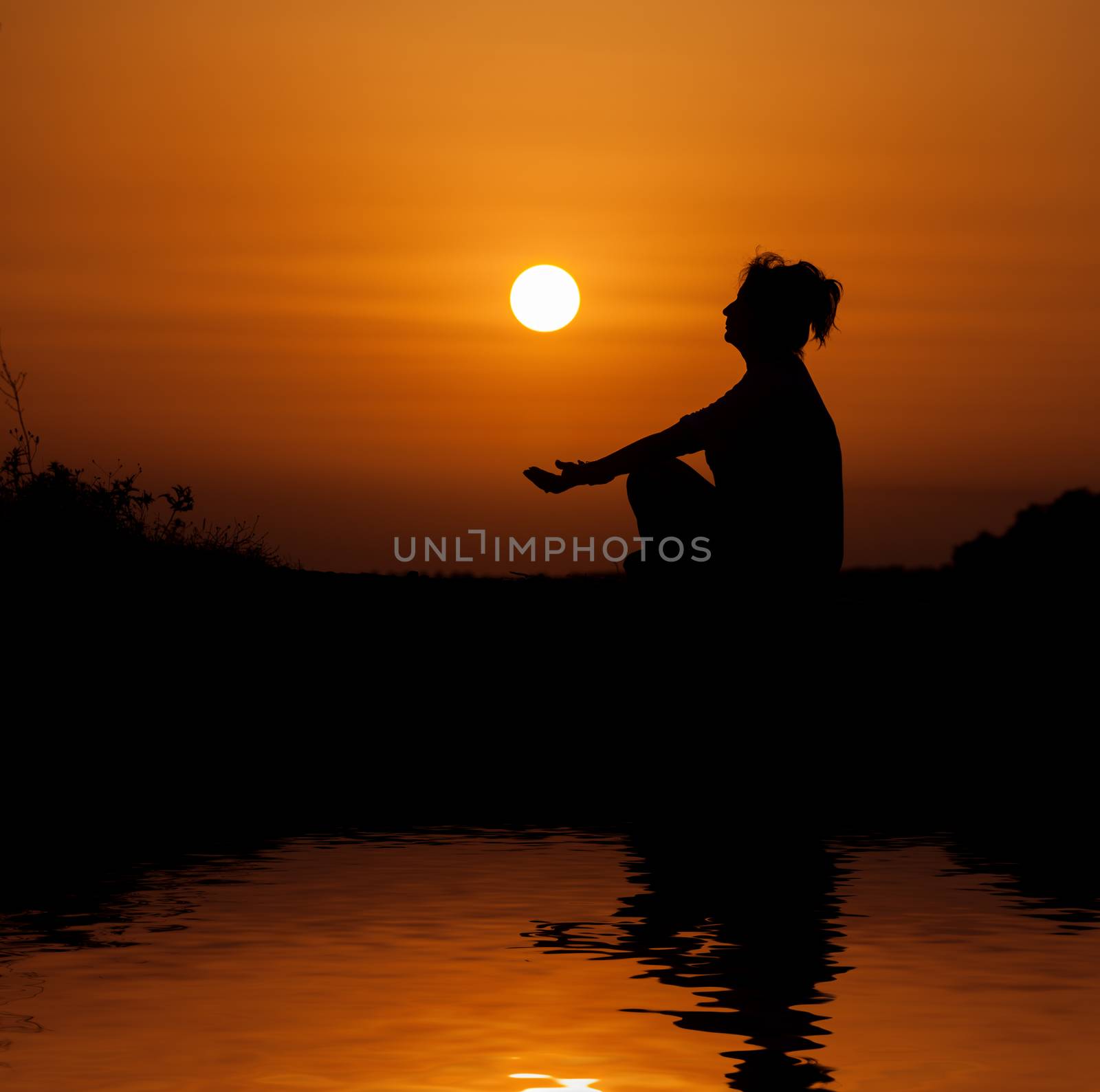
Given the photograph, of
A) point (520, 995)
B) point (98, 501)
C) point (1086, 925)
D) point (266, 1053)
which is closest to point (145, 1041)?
point (266, 1053)

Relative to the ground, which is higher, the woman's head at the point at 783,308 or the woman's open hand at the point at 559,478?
the woman's head at the point at 783,308

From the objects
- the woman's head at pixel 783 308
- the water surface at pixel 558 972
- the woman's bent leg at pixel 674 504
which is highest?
the woman's head at pixel 783 308

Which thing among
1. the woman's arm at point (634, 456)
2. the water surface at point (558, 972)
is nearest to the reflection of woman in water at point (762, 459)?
the woman's arm at point (634, 456)

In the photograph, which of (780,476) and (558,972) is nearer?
(558,972)

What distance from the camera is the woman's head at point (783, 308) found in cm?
805

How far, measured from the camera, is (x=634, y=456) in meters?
7.97

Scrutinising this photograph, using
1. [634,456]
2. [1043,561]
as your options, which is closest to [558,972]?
[634,456]

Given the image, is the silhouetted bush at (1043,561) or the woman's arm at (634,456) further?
the silhouetted bush at (1043,561)

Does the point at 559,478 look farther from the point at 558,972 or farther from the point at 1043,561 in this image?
the point at 1043,561

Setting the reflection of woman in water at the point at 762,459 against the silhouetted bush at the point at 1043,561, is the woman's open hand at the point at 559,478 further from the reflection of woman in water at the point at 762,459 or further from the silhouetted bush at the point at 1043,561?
the silhouetted bush at the point at 1043,561

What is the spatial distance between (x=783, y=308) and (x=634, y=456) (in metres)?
0.91

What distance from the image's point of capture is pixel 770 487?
26.3 ft

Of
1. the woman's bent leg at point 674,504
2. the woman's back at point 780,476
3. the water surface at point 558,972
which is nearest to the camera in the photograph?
the water surface at point 558,972

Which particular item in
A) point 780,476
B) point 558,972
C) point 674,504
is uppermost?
point 780,476
